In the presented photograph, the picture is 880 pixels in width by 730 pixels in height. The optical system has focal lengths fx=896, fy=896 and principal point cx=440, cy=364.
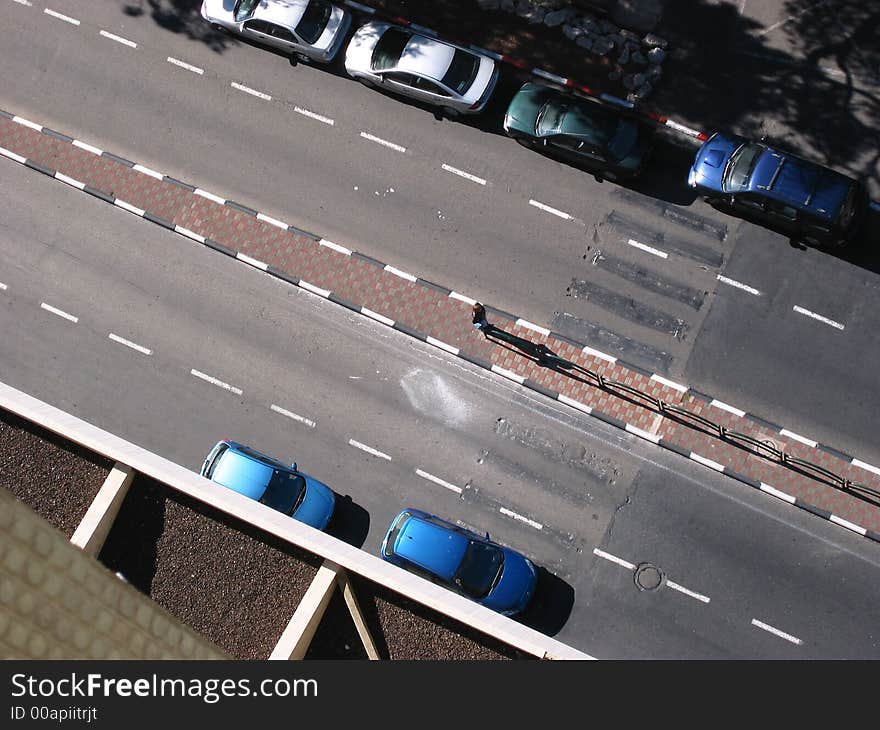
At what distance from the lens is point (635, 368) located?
22984 mm

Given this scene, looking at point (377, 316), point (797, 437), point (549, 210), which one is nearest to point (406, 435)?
point (377, 316)

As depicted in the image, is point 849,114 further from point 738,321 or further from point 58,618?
point 58,618

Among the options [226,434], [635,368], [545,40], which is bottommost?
[226,434]

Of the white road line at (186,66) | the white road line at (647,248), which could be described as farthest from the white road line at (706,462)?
the white road line at (186,66)

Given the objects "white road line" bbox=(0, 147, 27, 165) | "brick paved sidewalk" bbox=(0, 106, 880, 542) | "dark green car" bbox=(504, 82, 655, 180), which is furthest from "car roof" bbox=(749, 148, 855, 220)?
"white road line" bbox=(0, 147, 27, 165)

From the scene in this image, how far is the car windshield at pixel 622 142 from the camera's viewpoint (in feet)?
74.9

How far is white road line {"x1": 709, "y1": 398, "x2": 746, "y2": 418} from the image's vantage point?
74.0 feet

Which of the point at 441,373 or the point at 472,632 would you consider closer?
the point at 472,632

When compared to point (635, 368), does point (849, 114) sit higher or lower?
higher

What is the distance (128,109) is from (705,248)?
1649 cm

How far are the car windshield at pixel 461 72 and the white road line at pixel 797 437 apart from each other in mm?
11960

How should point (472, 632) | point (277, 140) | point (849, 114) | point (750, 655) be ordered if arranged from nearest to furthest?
point (472, 632), point (750, 655), point (849, 114), point (277, 140)

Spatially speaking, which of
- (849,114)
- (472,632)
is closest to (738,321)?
(849,114)

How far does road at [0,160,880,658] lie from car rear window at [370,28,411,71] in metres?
6.47
